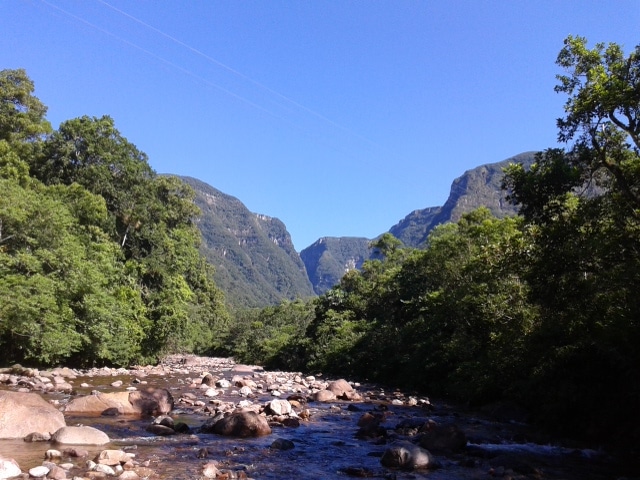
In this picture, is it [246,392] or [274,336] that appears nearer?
[246,392]

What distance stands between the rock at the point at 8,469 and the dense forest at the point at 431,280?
1221 cm

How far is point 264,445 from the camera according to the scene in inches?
426

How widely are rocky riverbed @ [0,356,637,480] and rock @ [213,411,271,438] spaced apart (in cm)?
2

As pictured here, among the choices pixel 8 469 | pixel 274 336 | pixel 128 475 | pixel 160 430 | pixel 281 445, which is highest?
pixel 8 469

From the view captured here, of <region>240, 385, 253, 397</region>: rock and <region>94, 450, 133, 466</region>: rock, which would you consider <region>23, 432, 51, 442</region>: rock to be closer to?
<region>94, 450, 133, 466</region>: rock

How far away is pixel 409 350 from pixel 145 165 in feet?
101

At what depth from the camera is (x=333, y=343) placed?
3672 centimetres

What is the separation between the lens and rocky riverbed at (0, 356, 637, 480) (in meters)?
8.46

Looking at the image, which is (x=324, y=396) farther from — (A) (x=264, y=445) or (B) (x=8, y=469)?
(B) (x=8, y=469)

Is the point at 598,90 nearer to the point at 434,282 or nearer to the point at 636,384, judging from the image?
the point at 636,384

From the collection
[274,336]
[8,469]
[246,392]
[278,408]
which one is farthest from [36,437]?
[274,336]

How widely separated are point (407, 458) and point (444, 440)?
1990 mm

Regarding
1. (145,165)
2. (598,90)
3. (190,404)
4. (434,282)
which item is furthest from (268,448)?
(145,165)

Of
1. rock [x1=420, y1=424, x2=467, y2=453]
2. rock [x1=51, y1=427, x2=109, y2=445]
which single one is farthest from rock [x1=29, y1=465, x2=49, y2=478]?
rock [x1=420, y1=424, x2=467, y2=453]
